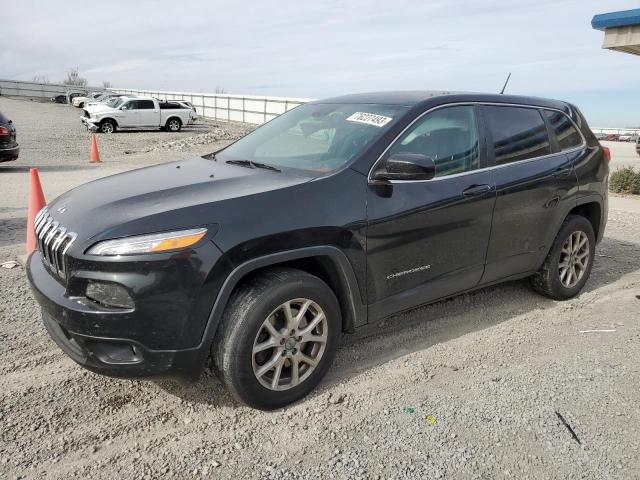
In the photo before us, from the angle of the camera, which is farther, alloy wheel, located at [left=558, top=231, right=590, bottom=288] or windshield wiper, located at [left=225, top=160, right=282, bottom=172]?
alloy wheel, located at [left=558, top=231, right=590, bottom=288]

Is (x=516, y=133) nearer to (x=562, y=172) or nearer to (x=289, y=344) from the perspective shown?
(x=562, y=172)

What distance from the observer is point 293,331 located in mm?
2953

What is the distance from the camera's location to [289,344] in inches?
116

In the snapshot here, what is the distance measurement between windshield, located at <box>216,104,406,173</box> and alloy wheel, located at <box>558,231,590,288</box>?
2.18m

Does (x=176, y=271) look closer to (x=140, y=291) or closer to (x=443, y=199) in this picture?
(x=140, y=291)

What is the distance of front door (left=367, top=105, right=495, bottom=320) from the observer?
3260mm

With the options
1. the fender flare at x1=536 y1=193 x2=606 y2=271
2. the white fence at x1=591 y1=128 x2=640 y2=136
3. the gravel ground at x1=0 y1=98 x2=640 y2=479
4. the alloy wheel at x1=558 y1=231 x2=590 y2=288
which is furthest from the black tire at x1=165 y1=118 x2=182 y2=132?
the white fence at x1=591 y1=128 x2=640 y2=136

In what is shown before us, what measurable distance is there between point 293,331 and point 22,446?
147 cm

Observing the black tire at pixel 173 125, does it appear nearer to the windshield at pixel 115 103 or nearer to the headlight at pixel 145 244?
the windshield at pixel 115 103

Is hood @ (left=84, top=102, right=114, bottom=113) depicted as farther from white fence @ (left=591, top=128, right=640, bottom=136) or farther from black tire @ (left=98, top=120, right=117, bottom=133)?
white fence @ (left=591, top=128, right=640, bottom=136)

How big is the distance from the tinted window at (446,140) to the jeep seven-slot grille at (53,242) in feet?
6.48

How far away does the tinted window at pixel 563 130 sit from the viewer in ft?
15.0

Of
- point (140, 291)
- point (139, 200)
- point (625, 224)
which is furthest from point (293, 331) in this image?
point (625, 224)

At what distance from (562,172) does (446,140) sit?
53.2 inches
